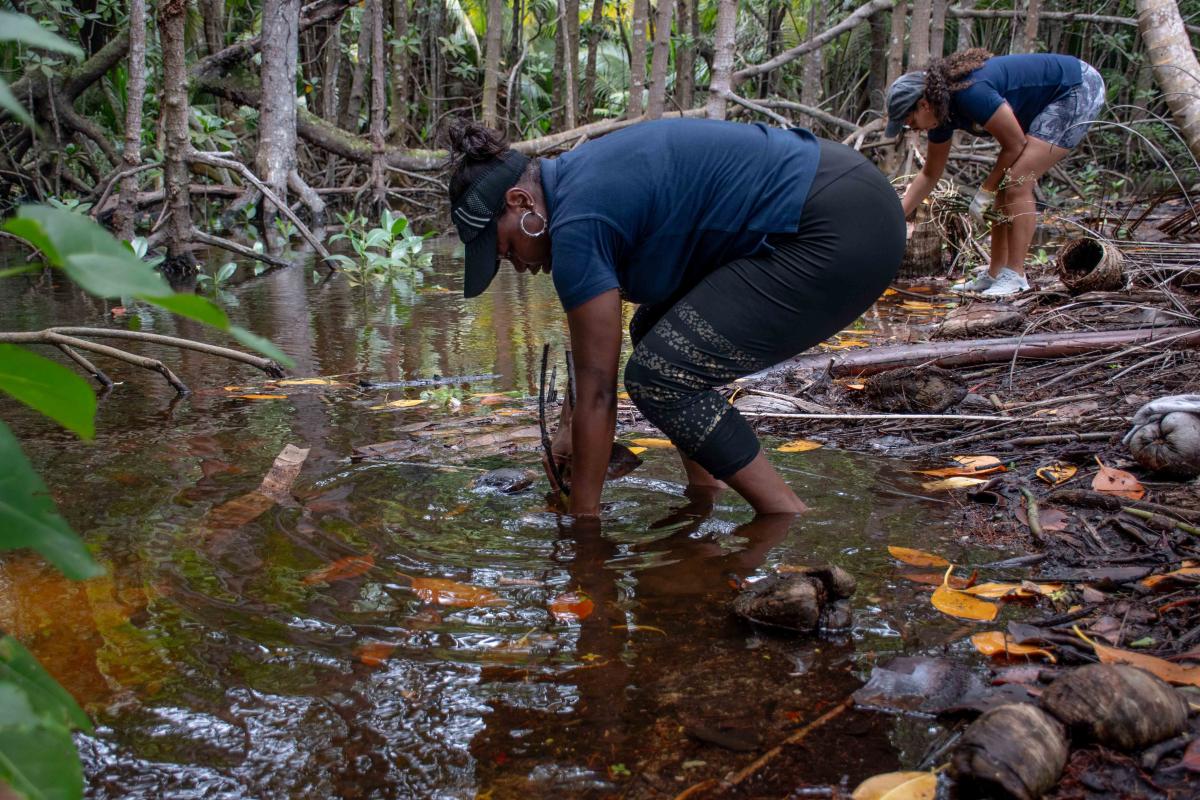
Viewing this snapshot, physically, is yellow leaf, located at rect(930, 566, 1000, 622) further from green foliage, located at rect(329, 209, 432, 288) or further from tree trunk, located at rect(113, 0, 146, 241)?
tree trunk, located at rect(113, 0, 146, 241)

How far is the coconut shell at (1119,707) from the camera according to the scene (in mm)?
1369

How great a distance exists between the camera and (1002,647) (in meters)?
1.74

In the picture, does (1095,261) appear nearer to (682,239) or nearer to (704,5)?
(682,239)

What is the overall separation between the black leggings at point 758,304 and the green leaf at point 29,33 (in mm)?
1795

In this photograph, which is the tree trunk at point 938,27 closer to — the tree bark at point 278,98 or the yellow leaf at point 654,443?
the tree bark at point 278,98

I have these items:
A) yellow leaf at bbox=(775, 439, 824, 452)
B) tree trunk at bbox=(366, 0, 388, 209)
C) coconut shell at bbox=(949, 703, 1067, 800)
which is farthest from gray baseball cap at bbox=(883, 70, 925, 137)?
tree trunk at bbox=(366, 0, 388, 209)

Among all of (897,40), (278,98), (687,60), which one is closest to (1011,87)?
(897,40)

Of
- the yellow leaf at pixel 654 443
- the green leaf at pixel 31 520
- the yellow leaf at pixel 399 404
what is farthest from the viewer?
the yellow leaf at pixel 399 404

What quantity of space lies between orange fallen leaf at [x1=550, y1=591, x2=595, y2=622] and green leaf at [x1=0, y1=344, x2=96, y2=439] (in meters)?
1.27

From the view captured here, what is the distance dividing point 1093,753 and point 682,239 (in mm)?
1435

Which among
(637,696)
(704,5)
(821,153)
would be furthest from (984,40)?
(637,696)

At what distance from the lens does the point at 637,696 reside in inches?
65.1

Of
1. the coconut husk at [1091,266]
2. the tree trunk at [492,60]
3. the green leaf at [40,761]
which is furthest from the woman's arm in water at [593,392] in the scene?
the tree trunk at [492,60]

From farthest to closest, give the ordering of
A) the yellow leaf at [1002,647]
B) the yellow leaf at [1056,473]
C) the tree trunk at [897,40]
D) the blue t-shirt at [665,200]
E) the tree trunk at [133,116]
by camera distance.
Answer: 1. the tree trunk at [897,40]
2. the tree trunk at [133,116]
3. the yellow leaf at [1056,473]
4. the blue t-shirt at [665,200]
5. the yellow leaf at [1002,647]
